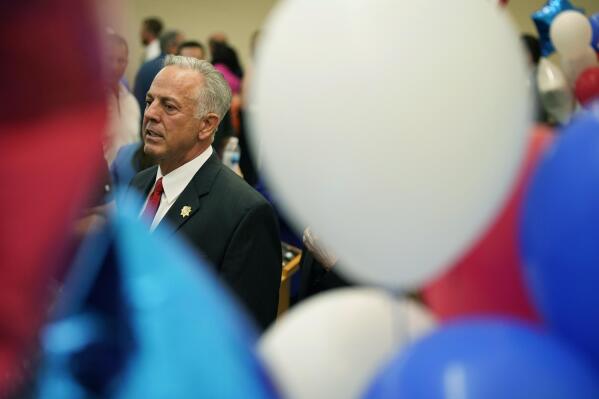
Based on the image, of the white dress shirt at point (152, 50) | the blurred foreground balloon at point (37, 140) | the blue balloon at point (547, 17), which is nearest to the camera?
the blurred foreground balloon at point (37, 140)

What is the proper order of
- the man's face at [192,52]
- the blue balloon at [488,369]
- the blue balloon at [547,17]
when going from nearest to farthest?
the blue balloon at [488,369] < the blue balloon at [547,17] < the man's face at [192,52]

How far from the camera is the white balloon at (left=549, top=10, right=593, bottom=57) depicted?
230 cm

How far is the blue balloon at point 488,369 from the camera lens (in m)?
0.62

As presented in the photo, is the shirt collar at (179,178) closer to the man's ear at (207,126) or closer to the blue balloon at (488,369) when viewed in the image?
the man's ear at (207,126)

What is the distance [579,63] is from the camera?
2.33 metres

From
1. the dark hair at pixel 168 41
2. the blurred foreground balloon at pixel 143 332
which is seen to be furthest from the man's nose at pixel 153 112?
the dark hair at pixel 168 41

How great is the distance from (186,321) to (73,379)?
4.3 inches

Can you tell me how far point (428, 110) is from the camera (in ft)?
2.14

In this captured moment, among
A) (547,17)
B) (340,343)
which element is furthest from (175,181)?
(547,17)

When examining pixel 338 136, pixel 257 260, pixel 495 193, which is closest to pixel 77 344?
pixel 338 136

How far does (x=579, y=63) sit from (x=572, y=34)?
0.11 metres

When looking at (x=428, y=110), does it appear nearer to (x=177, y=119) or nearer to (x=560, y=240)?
(x=560, y=240)

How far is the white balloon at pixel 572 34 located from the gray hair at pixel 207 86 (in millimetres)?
1192

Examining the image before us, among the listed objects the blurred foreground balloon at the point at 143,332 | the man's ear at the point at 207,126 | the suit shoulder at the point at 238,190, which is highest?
the blurred foreground balloon at the point at 143,332
